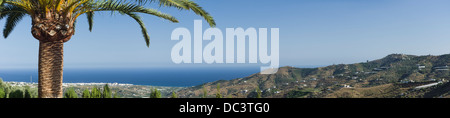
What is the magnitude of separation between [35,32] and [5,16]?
581 cm

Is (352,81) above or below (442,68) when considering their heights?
below

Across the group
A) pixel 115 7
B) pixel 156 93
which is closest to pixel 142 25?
pixel 115 7

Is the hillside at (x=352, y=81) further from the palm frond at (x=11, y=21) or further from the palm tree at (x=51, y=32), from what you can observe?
the palm tree at (x=51, y=32)

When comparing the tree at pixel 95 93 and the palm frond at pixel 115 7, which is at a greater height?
the palm frond at pixel 115 7

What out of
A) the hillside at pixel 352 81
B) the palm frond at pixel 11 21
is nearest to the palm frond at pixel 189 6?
the palm frond at pixel 11 21

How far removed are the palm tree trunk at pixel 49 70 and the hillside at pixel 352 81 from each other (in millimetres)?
56714

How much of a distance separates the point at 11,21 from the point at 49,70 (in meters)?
5.89

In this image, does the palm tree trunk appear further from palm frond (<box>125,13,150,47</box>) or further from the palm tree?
palm frond (<box>125,13,150,47</box>)

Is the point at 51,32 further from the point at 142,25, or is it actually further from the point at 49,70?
the point at 142,25

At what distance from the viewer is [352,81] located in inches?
3688

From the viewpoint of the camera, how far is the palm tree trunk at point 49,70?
281 inches

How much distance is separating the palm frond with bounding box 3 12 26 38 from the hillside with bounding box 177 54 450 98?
52794 millimetres

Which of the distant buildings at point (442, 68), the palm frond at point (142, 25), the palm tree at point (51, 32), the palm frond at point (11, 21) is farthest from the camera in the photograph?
the distant buildings at point (442, 68)
